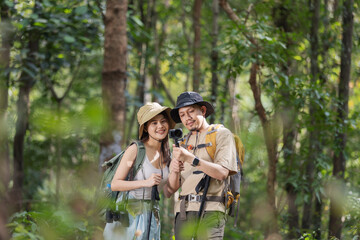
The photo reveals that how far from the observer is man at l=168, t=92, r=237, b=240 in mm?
3088

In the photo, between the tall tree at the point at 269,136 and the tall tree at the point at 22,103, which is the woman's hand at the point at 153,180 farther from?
the tall tree at the point at 22,103

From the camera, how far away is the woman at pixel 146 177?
3.40 m

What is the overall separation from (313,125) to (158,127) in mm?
3721

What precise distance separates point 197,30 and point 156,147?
6.15 meters

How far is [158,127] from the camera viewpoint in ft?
11.7

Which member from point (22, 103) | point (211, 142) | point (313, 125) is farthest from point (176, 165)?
point (22, 103)

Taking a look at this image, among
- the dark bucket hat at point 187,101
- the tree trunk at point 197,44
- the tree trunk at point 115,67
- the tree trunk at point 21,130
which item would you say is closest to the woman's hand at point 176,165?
the dark bucket hat at point 187,101

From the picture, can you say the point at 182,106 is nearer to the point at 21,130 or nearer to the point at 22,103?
the point at 22,103

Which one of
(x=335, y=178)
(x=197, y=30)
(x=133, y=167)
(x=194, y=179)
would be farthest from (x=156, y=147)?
(x=197, y=30)

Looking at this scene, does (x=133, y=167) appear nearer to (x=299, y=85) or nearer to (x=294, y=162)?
(x=299, y=85)

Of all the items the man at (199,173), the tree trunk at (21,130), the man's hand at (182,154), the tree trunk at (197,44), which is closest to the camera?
the man's hand at (182,154)

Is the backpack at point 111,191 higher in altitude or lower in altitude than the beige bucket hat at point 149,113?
lower

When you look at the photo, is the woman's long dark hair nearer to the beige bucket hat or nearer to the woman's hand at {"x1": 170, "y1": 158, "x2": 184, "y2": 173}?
the beige bucket hat

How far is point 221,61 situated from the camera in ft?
27.2
